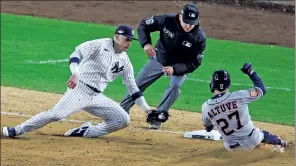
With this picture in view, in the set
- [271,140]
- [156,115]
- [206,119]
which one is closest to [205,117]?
[206,119]

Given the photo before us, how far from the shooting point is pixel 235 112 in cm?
1134

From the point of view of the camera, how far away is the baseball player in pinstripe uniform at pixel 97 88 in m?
12.4

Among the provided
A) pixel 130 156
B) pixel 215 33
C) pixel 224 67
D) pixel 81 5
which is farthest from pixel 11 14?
pixel 130 156

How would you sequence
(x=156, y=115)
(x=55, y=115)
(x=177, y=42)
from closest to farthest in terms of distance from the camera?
(x=55, y=115) → (x=156, y=115) → (x=177, y=42)

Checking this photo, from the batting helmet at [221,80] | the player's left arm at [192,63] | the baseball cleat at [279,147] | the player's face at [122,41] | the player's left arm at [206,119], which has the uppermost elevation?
the player's face at [122,41]

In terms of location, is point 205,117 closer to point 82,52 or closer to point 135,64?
point 82,52

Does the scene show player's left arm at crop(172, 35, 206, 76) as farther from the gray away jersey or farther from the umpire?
the gray away jersey

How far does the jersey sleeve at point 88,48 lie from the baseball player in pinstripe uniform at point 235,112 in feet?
6.20

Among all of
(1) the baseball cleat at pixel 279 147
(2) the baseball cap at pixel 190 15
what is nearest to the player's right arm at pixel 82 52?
(2) the baseball cap at pixel 190 15

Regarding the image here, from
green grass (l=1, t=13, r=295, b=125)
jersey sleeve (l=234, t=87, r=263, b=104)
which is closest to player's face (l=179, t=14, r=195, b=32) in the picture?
jersey sleeve (l=234, t=87, r=263, b=104)

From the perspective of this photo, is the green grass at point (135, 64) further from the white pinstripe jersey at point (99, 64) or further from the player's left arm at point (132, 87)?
the white pinstripe jersey at point (99, 64)

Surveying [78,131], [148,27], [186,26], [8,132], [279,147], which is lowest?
[78,131]

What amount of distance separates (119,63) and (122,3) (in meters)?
13.7

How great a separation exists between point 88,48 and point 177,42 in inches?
57.1
